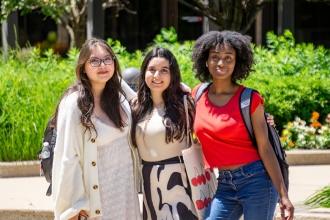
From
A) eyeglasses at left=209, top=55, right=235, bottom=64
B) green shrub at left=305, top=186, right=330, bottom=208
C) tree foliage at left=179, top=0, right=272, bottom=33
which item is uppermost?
tree foliage at left=179, top=0, right=272, bottom=33

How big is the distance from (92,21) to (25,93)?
5.46 metres

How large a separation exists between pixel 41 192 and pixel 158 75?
4.33m

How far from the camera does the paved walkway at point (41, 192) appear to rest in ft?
27.5

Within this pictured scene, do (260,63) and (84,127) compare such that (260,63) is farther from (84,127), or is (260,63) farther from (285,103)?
(84,127)

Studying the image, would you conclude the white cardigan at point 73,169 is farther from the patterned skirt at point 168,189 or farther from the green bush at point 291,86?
the green bush at point 291,86

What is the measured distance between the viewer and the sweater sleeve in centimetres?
518

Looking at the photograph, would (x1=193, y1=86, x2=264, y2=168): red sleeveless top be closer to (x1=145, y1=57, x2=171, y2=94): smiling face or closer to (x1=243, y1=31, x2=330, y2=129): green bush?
(x1=145, y1=57, x2=171, y2=94): smiling face

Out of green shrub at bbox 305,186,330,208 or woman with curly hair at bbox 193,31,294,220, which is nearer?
woman with curly hair at bbox 193,31,294,220

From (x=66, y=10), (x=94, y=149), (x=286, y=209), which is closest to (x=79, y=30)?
(x=66, y=10)

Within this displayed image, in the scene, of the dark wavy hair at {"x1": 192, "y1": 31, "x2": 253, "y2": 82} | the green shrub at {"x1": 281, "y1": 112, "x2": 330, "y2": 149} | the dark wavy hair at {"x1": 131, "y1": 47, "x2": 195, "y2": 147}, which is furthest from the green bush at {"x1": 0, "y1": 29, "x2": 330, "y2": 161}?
the dark wavy hair at {"x1": 192, "y1": 31, "x2": 253, "y2": 82}

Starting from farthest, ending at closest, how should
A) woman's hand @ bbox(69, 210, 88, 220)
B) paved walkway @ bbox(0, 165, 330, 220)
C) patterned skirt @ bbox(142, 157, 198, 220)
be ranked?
1. paved walkway @ bbox(0, 165, 330, 220)
2. patterned skirt @ bbox(142, 157, 198, 220)
3. woman's hand @ bbox(69, 210, 88, 220)

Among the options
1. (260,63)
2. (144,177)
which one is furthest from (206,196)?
(260,63)

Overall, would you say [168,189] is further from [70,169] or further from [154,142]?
[70,169]

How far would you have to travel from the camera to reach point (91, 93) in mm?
5336
